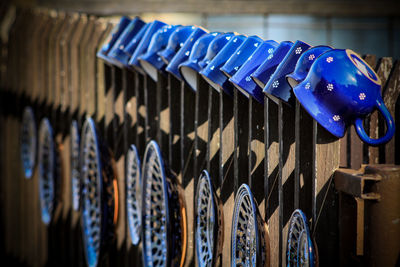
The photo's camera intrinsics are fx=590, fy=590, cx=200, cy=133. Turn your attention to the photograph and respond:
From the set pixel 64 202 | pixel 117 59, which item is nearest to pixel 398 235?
pixel 117 59

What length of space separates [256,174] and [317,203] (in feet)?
1.27

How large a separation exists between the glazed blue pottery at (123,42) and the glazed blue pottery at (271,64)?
3.66ft

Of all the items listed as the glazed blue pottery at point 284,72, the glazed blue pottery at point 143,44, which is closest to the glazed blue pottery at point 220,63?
the glazed blue pottery at point 284,72

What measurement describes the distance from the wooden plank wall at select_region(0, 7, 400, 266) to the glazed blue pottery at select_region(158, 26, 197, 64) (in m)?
0.17

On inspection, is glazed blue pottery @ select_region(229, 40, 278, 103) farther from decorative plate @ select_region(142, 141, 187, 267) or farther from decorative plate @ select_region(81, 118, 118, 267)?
decorative plate @ select_region(81, 118, 118, 267)

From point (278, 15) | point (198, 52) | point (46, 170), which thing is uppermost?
point (278, 15)

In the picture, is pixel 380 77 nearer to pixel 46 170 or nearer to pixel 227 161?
pixel 227 161

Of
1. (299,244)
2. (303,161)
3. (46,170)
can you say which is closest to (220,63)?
(303,161)

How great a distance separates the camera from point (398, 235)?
1812 mm

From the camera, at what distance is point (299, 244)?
191 cm

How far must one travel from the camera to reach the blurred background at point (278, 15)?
7949 millimetres

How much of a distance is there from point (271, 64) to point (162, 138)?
0.99 metres

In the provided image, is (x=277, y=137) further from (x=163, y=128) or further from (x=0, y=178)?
(x=0, y=178)

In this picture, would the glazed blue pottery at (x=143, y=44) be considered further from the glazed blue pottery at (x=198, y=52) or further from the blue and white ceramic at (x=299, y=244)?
the blue and white ceramic at (x=299, y=244)
